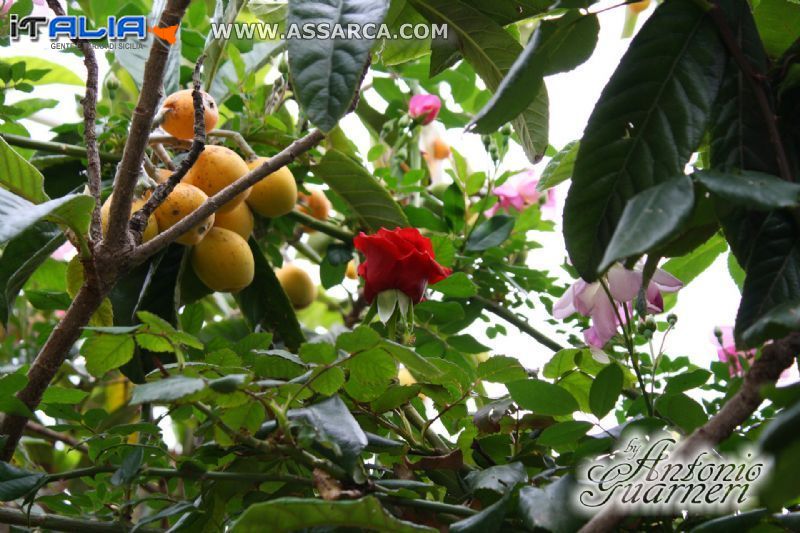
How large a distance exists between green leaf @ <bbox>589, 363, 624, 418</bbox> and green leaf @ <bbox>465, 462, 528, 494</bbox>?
2.5 inches

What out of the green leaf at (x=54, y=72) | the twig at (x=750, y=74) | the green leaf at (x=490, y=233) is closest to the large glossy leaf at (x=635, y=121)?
the twig at (x=750, y=74)

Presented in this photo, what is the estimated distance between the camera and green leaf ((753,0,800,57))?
0.46m

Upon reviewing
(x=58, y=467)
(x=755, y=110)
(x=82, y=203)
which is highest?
(x=755, y=110)

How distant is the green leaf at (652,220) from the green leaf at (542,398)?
168mm

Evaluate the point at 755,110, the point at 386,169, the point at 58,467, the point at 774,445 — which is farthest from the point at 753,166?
the point at 58,467

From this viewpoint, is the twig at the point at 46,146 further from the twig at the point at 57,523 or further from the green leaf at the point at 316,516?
the green leaf at the point at 316,516

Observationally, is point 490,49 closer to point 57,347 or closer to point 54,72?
point 57,347

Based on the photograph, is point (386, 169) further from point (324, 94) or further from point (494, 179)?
point (324, 94)

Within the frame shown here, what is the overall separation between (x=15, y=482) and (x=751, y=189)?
1.38ft

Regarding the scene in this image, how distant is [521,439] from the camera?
0.52 meters

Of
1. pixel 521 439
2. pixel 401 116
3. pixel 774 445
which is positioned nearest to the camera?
pixel 774 445

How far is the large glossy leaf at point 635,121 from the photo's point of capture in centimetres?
39

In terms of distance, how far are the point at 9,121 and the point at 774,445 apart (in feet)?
2.41

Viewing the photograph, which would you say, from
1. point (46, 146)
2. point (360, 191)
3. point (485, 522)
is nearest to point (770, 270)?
point (485, 522)
